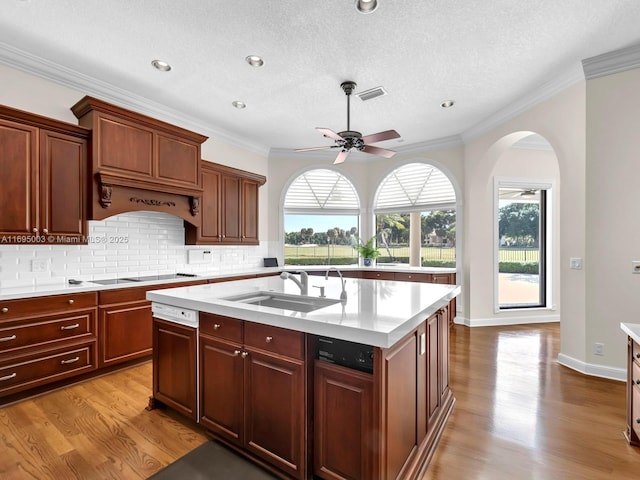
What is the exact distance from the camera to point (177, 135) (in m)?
3.81

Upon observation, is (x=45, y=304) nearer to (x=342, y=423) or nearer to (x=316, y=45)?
(x=342, y=423)

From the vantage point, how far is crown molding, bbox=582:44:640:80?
2883mm

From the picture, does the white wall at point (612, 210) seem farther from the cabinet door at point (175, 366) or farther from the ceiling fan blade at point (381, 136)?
the cabinet door at point (175, 366)

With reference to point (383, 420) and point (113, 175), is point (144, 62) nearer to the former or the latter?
point (113, 175)

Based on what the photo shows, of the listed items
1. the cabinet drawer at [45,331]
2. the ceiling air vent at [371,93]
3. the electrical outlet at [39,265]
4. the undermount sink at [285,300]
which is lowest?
the cabinet drawer at [45,331]

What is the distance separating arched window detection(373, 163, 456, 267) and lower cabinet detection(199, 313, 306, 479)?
4541mm

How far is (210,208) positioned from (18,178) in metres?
2.07

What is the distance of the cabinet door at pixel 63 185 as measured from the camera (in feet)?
9.27

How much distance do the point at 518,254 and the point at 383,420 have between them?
Answer: 5118mm

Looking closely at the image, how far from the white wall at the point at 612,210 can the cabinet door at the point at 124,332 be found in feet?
15.1

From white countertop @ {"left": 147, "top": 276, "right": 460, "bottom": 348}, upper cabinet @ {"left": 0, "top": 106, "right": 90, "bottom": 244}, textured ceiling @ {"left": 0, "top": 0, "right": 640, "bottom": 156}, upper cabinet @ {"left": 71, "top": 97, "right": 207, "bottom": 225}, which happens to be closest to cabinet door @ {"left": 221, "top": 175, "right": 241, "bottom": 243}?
upper cabinet @ {"left": 71, "top": 97, "right": 207, "bottom": 225}

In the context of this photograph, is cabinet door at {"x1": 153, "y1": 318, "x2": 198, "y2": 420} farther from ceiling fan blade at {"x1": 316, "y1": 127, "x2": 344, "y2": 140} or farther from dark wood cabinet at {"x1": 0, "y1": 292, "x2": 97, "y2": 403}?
ceiling fan blade at {"x1": 316, "y1": 127, "x2": 344, "y2": 140}

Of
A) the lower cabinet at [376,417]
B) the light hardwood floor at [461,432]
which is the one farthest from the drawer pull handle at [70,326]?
the lower cabinet at [376,417]

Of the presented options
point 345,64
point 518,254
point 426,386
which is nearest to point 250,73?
point 345,64
